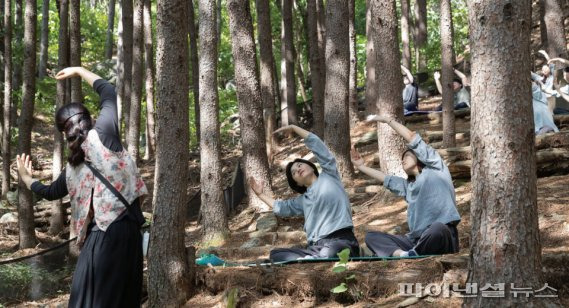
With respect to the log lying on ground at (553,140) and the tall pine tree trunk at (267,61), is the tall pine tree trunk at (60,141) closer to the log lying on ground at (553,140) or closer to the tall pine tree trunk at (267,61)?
the tall pine tree trunk at (267,61)

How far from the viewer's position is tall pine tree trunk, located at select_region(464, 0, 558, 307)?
159 inches

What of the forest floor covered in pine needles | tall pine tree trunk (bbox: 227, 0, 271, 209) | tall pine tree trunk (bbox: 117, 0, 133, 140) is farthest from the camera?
tall pine tree trunk (bbox: 117, 0, 133, 140)

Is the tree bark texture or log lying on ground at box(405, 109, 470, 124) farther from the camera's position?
the tree bark texture

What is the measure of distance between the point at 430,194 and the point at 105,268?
10.5 ft

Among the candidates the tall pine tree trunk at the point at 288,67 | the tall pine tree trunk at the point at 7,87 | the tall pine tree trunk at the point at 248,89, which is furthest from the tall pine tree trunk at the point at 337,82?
the tall pine tree trunk at the point at 7,87

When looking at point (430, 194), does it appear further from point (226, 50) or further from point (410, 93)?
point (226, 50)

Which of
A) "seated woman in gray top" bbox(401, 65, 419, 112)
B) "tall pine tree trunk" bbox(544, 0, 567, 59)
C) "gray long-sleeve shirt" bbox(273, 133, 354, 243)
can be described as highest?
"tall pine tree trunk" bbox(544, 0, 567, 59)

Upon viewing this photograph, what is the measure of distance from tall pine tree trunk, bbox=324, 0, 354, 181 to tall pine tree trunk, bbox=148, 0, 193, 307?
5.06 m

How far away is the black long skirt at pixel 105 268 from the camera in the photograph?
4.48 meters

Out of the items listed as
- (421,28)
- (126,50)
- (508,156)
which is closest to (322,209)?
(508,156)

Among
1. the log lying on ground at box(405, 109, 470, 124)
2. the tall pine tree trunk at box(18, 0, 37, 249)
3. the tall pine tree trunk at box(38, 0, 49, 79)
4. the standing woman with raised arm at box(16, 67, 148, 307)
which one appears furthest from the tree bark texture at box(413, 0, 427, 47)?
the standing woman with raised arm at box(16, 67, 148, 307)

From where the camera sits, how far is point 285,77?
1928 centimetres

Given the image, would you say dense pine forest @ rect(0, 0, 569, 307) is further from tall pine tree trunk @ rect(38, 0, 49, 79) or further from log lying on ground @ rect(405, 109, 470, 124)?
tall pine tree trunk @ rect(38, 0, 49, 79)

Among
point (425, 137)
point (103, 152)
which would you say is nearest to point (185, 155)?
point (103, 152)
